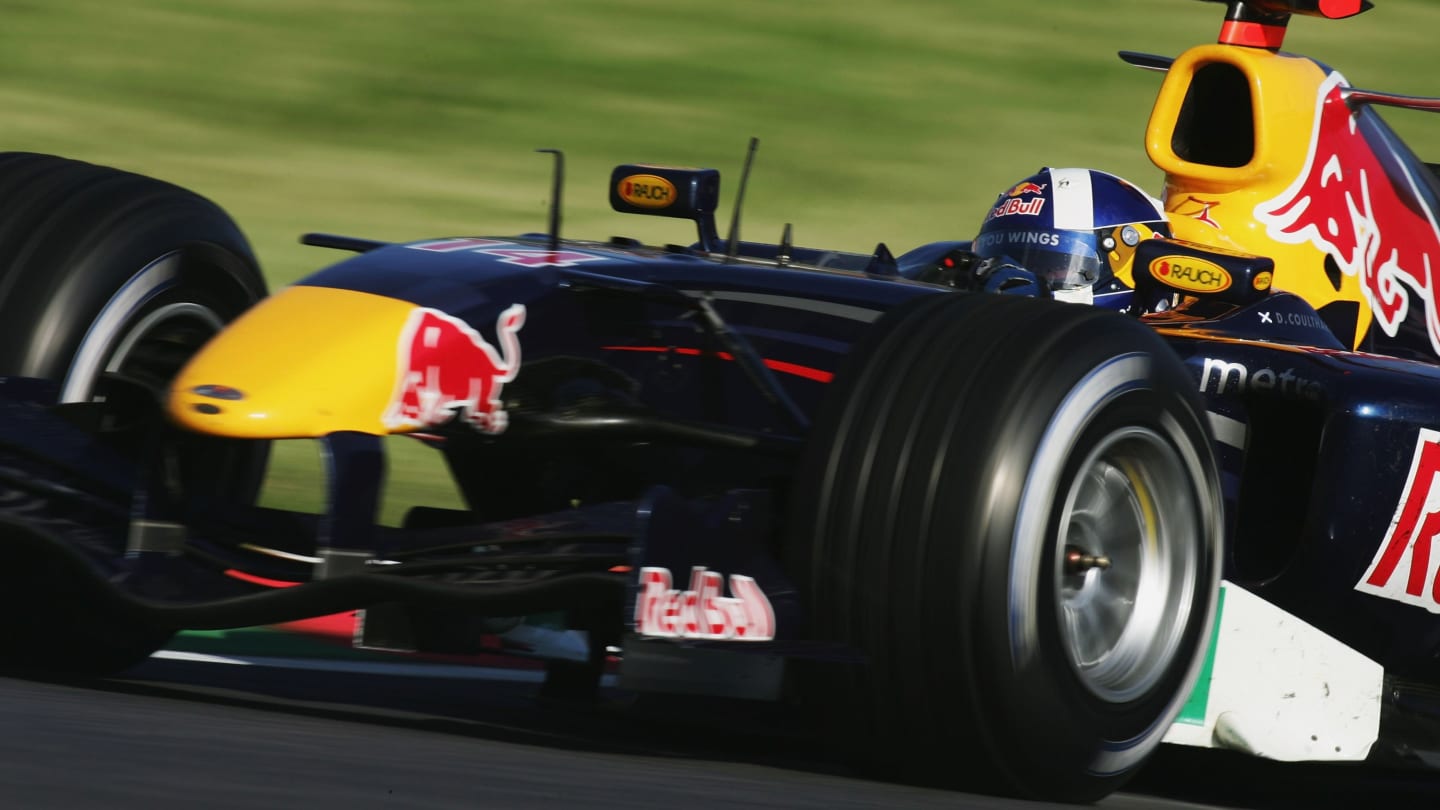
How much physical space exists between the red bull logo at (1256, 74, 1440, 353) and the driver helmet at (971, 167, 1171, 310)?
1.17ft

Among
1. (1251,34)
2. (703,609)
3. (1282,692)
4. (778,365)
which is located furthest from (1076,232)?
(703,609)

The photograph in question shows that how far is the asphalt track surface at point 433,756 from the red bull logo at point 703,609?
0.24 metres

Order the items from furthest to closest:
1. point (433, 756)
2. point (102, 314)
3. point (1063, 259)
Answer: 1. point (1063, 259)
2. point (102, 314)
3. point (433, 756)

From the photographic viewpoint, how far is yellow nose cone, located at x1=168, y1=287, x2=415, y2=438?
152 inches

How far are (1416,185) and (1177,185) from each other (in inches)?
25.7

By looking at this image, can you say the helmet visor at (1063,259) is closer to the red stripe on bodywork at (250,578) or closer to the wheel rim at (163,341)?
the wheel rim at (163,341)

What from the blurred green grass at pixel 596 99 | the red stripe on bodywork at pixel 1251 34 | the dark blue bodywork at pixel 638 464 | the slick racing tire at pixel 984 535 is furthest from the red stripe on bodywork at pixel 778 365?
the blurred green grass at pixel 596 99

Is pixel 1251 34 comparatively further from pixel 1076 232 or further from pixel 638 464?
pixel 638 464

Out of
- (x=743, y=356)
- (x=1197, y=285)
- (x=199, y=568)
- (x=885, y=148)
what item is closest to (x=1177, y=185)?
(x=1197, y=285)

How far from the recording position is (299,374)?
3.94m

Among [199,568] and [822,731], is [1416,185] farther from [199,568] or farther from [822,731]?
[199,568]

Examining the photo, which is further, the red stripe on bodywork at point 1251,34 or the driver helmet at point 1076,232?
the red stripe on bodywork at point 1251,34

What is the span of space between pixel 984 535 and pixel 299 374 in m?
1.27

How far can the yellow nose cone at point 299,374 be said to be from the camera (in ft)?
12.7
